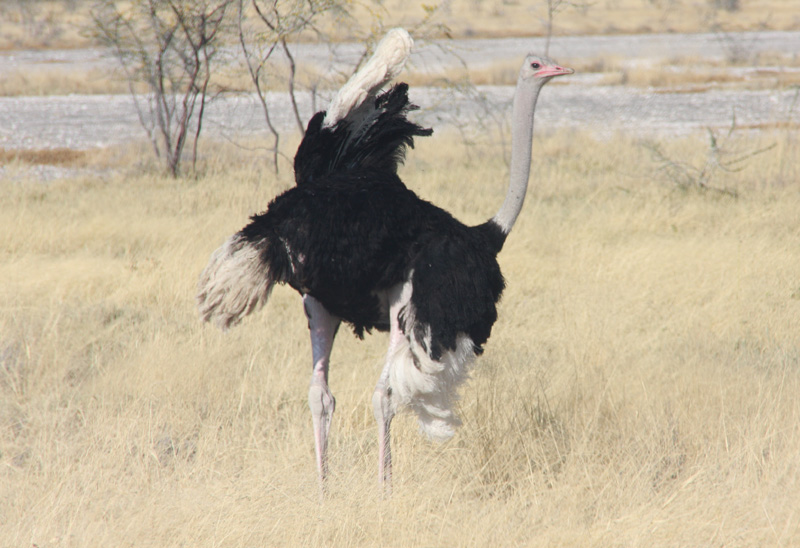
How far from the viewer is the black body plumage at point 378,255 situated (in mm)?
2498

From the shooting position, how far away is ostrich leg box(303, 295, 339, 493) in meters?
2.84

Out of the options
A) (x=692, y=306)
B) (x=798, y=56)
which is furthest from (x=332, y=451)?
(x=798, y=56)

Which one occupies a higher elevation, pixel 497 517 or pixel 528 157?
pixel 528 157

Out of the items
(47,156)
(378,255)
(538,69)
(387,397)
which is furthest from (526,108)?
(47,156)

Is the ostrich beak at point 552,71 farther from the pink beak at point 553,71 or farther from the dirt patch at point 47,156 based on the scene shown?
the dirt patch at point 47,156

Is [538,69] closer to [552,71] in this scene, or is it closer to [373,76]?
[552,71]

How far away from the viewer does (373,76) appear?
2957 mm

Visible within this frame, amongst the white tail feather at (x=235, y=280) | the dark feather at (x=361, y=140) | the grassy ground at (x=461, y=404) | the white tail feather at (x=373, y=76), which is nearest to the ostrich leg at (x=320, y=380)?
the grassy ground at (x=461, y=404)

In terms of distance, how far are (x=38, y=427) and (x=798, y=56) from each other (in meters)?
23.1

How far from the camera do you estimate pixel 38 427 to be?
3279mm

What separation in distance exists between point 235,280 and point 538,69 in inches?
50.3

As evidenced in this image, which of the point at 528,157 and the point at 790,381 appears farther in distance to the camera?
the point at 790,381

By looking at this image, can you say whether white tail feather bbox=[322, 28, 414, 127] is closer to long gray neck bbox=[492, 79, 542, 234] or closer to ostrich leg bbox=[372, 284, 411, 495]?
long gray neck bbox=[492, 79, 542, 234]

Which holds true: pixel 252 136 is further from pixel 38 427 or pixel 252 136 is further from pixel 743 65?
pixel 743 65
